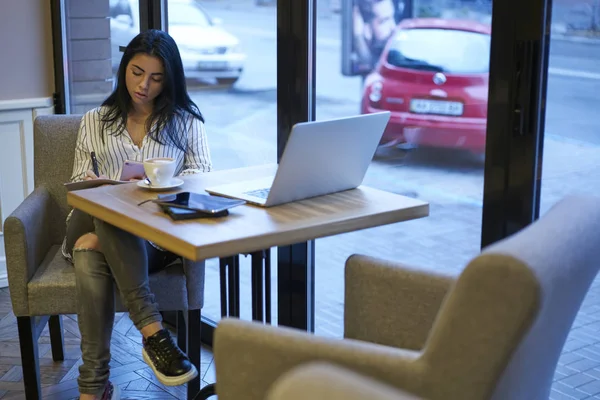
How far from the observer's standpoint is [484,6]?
6.77 ft

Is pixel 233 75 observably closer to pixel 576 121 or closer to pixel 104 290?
pixel 104 290

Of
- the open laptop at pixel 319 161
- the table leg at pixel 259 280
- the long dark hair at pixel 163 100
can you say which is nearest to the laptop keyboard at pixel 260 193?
the open laptop at pixel 319 161

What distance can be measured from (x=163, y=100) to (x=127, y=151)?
190 millimetres

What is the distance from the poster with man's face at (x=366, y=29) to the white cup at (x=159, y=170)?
61 centimetres

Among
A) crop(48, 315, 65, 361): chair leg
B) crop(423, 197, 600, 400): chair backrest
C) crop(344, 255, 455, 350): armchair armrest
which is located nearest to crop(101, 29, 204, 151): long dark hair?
crop(48, 315, 65, 361): chair leg

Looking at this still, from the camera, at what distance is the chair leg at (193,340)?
254cm

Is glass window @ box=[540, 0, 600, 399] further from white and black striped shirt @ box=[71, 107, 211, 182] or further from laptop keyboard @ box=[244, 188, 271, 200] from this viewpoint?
white and black striped shirt @ box=[71, 107, 211, 182]

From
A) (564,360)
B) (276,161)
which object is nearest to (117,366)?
(276,161)

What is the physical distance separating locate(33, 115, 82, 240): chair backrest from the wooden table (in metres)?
0.62

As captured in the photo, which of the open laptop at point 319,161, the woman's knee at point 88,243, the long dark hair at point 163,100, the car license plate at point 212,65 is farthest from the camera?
the car license plate at point 212,65

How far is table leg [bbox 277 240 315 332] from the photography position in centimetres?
274

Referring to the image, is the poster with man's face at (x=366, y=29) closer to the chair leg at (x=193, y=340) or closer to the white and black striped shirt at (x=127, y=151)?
the white and black striped shirt at (x=127, y=151)

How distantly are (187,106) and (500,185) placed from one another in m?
1.05

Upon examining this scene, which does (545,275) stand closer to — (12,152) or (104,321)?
(104,321)
